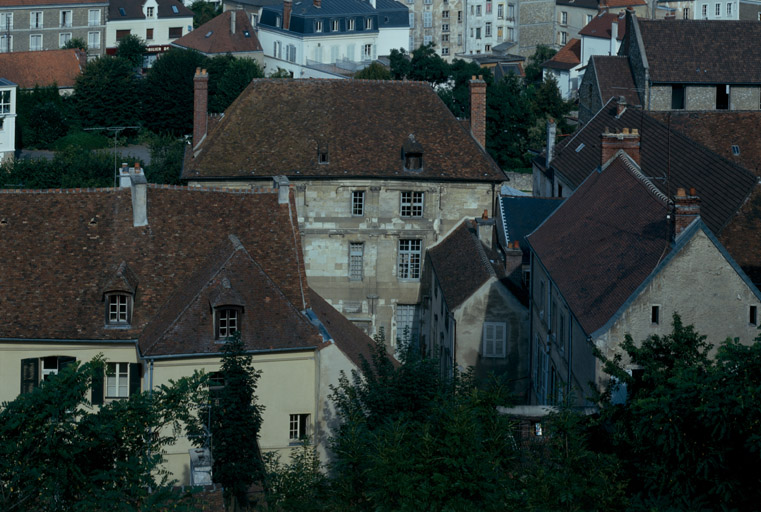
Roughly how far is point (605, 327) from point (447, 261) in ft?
66.4

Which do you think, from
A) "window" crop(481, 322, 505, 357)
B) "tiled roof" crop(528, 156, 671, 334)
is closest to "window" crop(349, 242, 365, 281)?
"window" crop(481, 322, 505, 357)

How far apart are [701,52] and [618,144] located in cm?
2704

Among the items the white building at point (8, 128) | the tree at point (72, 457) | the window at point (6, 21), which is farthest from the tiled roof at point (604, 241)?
the window at point (6, 21)

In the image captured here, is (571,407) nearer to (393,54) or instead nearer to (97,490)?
(97,490)

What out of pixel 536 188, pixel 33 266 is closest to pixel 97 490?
pixel 33 266

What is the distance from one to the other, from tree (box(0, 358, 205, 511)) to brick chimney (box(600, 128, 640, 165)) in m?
20.4

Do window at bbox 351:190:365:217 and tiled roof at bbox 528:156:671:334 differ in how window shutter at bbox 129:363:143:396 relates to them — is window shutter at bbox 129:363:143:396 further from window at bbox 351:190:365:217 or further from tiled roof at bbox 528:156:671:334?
window at bbox 351:190:365:217

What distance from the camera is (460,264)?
1973 inches

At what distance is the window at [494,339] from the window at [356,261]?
12.2 meters

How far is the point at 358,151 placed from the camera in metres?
56.2

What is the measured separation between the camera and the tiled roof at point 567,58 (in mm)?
122875

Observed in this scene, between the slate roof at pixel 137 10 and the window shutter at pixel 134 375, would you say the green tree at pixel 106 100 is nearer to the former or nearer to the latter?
the slate roof at pixel 137 10

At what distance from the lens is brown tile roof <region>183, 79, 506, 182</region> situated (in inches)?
2180

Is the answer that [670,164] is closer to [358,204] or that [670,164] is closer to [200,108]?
[358,204]
